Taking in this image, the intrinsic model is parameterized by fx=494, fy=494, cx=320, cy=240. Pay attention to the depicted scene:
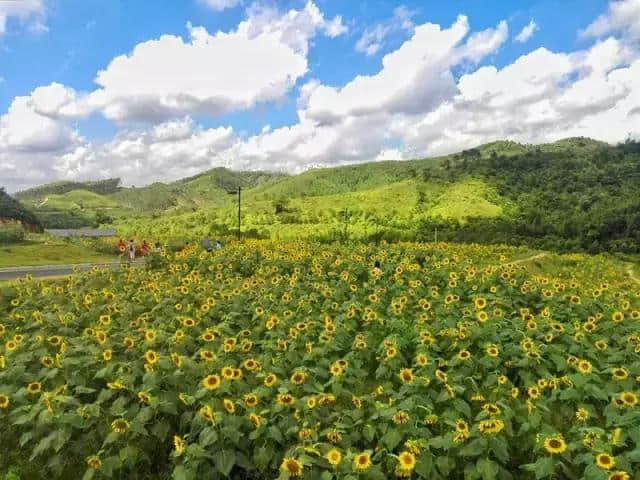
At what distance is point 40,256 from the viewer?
126ft

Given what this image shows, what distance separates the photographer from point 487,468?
5004 mm

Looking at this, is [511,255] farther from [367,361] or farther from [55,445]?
[55,445]

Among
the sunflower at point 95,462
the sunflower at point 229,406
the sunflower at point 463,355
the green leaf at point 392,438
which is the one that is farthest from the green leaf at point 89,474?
the sunflower at point 463,355

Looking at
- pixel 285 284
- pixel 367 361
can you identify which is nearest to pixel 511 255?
pixel 285 284

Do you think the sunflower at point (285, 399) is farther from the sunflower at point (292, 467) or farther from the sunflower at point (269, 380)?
the sunflower at point (292, 467)

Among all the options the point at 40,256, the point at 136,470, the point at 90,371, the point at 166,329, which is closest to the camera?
the point at 136,470

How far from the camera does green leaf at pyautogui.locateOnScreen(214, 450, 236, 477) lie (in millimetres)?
5277

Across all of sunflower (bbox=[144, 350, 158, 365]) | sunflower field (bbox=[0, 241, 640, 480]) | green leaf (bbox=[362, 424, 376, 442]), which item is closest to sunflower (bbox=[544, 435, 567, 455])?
sunflower field (bbox=[0, 241, 640, 480])

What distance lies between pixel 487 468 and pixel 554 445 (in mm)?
723

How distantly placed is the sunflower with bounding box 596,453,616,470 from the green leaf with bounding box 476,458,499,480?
933 millimetres

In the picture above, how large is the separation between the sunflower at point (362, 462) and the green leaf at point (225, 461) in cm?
137

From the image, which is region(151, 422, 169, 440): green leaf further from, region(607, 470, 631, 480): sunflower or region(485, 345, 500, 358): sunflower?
region(607, 470, 631, 480): sunflower

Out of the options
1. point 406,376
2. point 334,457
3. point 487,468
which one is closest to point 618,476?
point 487,468

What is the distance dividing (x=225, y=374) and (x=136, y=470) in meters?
1.71
